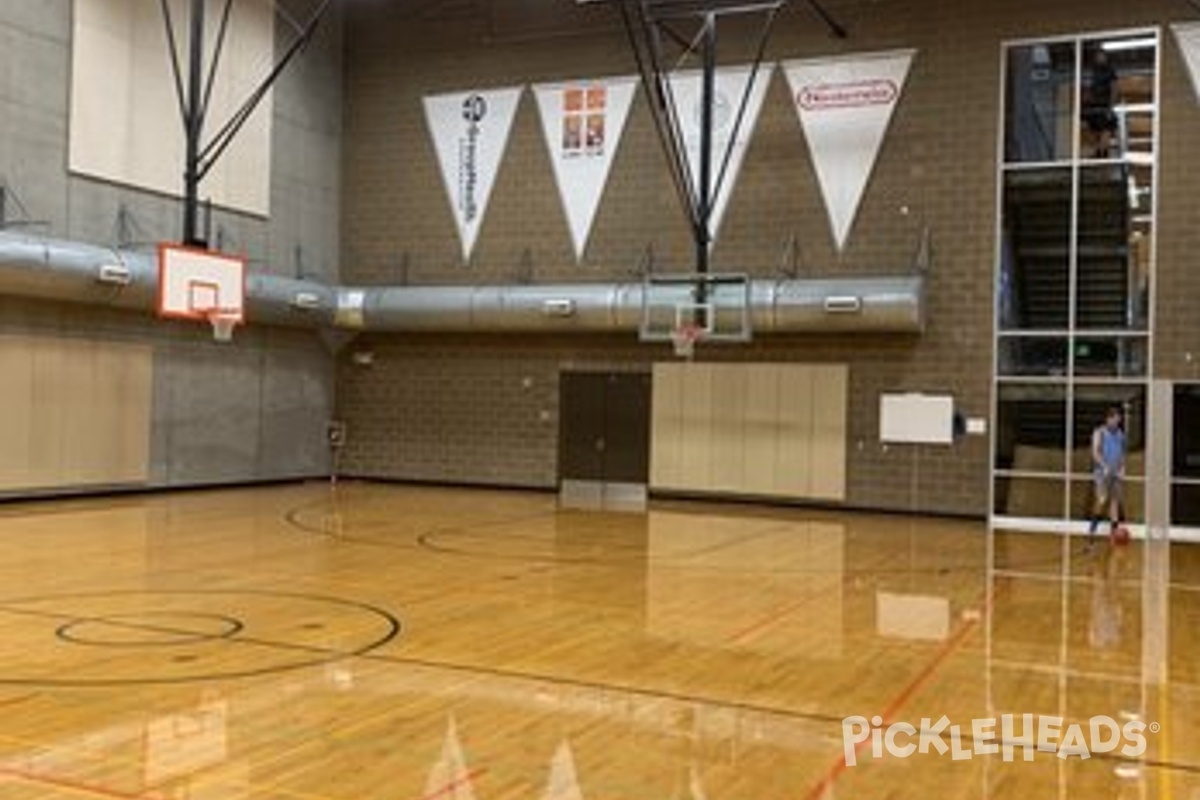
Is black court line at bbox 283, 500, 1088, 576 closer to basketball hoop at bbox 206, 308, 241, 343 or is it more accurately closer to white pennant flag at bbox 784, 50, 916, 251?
basketball hoop at bbox 206, 308, 241, 343

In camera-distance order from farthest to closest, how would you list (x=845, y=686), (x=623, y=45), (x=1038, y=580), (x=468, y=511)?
(x=623, y=45) < (x=468, y=511) < (x=1038, y=580) < (x=845, y=686)

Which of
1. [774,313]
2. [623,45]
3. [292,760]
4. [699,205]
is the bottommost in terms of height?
[292,760]

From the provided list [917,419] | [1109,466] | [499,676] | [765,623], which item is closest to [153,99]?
[917,419]

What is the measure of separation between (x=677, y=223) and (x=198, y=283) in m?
9.13

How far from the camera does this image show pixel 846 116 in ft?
72.0

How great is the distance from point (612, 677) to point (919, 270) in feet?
47.7

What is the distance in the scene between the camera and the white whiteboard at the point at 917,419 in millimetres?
21000

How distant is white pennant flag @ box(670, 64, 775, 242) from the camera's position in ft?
74.2

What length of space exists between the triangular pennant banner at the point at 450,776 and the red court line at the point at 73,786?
1.25 metres

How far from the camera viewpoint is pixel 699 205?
2144cm

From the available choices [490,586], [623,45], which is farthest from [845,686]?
[623,45]

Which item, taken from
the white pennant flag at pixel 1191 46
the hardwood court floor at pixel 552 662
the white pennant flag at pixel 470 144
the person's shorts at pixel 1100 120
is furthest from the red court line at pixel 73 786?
the white pennant flag at pixel 470 144

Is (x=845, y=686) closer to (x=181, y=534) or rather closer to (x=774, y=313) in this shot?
(x=181, y=534)

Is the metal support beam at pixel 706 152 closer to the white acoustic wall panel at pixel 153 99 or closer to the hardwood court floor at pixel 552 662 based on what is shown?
the hardwood court floor at pixel 552 662
